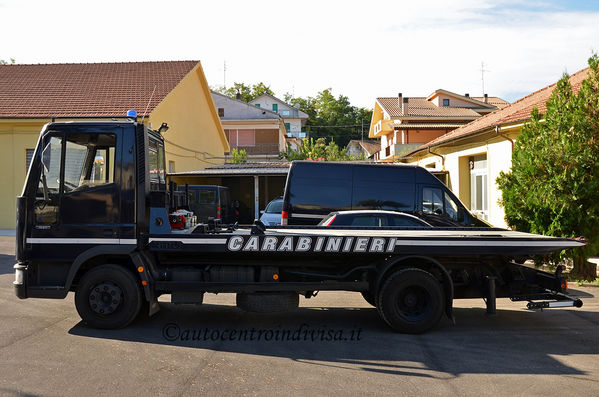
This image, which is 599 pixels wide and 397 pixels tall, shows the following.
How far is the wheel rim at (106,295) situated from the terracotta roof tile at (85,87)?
619 inches

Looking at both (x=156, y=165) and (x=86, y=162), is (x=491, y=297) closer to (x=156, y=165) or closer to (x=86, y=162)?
(x=156, y=165)

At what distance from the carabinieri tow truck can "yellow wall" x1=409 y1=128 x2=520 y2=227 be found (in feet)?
24.1

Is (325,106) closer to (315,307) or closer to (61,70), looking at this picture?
(61,70)

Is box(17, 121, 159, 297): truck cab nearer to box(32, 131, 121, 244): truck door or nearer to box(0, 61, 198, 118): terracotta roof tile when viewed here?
box(32, 131, 121, 244): truck door

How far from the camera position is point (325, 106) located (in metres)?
97.1

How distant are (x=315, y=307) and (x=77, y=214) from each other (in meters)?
4.01

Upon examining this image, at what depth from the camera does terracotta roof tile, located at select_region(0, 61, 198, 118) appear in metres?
22.8

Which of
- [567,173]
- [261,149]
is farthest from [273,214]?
[261,149]

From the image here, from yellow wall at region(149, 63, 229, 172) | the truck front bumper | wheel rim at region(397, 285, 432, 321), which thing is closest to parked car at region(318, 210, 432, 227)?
wheel rim at region(397, 285, 432, 321)

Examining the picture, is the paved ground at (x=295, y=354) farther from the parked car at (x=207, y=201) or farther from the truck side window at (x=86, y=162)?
the parked car at (x=207, y=201)

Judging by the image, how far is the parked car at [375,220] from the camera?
31.2ft

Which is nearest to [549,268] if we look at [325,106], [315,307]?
[315,307]

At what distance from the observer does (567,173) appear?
434 inches

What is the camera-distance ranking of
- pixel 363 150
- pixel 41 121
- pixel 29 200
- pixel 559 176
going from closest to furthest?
1. pixel 29 200
2. pixel 559 176
3. pixel 41 121
4. pixel 363 150
